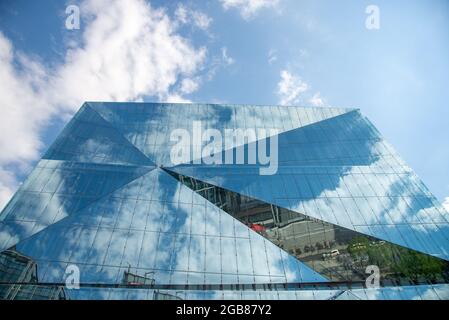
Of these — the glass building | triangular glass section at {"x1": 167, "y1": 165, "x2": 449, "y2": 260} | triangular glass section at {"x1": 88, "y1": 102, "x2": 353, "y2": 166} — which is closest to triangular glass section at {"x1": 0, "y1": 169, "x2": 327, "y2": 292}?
the glass building

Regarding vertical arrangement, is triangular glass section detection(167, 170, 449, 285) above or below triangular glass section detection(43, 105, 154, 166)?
below

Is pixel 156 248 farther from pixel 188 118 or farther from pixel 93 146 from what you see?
pixel 188 118

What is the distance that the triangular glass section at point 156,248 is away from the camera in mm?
17594

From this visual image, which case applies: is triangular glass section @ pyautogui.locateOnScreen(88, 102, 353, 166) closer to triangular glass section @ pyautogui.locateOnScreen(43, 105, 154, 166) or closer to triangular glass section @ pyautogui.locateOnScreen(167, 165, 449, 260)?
triangular glass section @ pyautogui.locateOnScreen(43, 105, 154, 166)

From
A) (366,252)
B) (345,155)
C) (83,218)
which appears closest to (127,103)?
(83,218)

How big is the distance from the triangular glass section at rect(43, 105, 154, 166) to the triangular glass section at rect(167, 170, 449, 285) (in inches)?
271

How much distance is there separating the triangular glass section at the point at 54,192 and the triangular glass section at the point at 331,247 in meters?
6.56

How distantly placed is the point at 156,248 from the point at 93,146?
10.8 meters

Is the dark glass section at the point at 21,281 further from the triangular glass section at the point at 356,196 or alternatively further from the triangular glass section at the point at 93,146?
the triangular glass section at the point at 356,196

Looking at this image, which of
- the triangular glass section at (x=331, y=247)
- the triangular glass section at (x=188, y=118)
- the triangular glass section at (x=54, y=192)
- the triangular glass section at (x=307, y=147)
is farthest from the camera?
the triangular glass section at (x=188, y=118)

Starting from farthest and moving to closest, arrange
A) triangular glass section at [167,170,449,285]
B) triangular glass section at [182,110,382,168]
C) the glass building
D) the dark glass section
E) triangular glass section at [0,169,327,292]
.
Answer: triangular glass section at [182,110,382,168] < triangular glass section at [167,170,449,285] < triangular glass section at [0,169,327,292] < the glass building < the dark glass section

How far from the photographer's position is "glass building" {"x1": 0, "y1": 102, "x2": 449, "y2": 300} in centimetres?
1744

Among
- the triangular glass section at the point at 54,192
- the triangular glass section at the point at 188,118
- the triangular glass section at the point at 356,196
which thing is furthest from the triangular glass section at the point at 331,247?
the triangular glass section at the point at 188,118

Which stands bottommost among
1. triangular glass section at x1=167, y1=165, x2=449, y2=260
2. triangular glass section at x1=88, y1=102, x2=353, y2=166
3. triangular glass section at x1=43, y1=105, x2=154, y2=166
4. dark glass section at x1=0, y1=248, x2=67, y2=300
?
dark glass section at x1=0, y1=248, x2=67, y2=300
